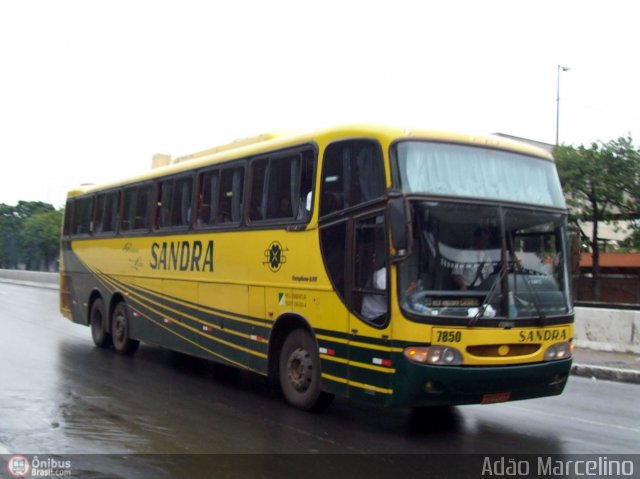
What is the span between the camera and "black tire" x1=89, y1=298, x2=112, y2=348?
14445 millimetres

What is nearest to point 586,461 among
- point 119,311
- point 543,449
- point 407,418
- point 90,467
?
point 543,449

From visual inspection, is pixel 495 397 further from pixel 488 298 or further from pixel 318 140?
pixel 318 140

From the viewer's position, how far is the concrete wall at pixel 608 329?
47.9 feet

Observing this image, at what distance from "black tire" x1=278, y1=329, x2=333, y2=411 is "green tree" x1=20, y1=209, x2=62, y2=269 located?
56.9 meters

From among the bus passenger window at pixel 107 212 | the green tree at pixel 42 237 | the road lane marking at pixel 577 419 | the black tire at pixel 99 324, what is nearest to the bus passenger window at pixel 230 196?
the bus passenger window at pixel 107 212

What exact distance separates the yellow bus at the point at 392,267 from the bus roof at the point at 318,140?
0.03m

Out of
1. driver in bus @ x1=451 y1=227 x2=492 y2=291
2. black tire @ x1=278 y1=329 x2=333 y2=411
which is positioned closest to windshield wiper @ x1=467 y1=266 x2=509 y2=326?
driver in bus @ x1=451 y1=227 x2=492 y2=291

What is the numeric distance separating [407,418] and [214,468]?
306 centimetres

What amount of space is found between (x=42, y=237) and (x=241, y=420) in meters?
61.1

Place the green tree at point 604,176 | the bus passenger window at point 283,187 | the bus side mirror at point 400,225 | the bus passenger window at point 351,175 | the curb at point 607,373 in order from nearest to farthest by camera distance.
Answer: the bus side mirror at point 400,225, the bus passenger window at point 351,175, the bus passenger window at point 283,187, the curb at point 607,373, the green tree at point 604,176

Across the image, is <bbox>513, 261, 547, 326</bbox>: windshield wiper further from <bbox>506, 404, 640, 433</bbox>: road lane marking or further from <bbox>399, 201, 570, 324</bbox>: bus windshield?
<bbox>506, 404, 640, 433</bbox>: road lane marking

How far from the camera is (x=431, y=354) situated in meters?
6.91

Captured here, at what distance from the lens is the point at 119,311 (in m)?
13.9

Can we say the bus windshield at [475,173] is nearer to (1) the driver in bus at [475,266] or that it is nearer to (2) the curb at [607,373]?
(1) the driver in bus at [475,266]
